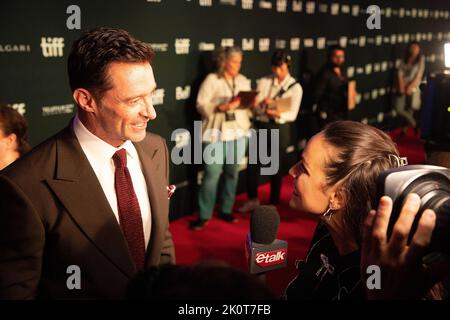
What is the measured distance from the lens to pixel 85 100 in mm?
1584

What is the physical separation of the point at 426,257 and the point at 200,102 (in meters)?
3.66

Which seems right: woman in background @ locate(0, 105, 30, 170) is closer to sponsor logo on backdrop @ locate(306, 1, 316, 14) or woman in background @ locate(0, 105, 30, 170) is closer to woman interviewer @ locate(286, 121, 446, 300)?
woman interviewer @ locate(286, 121, 446, 300)

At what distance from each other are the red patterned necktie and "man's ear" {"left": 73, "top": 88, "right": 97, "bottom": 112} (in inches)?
6.3

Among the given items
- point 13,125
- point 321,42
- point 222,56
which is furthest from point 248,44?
point 13,125

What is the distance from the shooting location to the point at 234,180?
15.9 feet

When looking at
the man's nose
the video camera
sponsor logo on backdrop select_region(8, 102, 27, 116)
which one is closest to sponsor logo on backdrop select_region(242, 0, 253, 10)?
sponsor logo on backdrop select_region(8, 102, 27, 116)

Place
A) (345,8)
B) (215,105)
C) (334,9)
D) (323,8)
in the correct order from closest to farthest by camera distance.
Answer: (215,105) → (323,8) → (334,9) → (345,8)

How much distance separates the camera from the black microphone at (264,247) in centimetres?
137

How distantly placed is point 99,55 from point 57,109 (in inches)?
91.2

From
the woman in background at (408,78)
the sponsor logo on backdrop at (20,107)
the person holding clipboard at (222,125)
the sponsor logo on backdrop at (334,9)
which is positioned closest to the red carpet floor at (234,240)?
the person holding clipboard at (222,125)

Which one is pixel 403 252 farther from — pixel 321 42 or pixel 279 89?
pixel 321 42

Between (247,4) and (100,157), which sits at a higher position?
(247,4)

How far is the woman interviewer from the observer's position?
1469 millimetres
